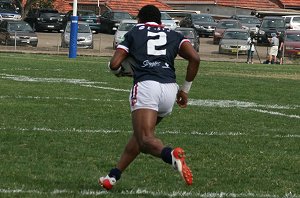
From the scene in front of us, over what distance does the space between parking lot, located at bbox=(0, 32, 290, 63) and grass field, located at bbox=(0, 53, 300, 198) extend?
23.0 m

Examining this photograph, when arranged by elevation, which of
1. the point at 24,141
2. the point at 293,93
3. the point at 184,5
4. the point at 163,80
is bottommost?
the point at 184,5

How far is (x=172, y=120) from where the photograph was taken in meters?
15.4

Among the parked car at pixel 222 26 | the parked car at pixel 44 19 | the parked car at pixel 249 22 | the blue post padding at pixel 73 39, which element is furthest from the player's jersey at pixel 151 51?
the parked car at pixel 44 19

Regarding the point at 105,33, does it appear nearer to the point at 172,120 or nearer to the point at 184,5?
the point at 184,5

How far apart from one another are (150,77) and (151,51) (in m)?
Result: 0.25

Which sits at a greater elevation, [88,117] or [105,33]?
[88,117]

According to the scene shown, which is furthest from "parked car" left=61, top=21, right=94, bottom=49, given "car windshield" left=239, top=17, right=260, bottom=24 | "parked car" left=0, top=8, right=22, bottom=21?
"car windshield" left=239, top=17, right=260, bottom=24

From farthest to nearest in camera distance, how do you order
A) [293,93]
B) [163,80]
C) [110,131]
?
[293,93] < [110,131] < [163,80]

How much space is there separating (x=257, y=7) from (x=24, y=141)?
222 feet

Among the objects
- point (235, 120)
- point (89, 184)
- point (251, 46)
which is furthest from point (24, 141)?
point (251, 46)

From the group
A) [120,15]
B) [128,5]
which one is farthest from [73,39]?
[128,5]

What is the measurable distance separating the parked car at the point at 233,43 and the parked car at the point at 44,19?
1612 centimetres

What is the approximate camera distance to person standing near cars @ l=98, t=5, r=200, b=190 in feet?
27.6

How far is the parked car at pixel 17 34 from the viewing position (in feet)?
159
